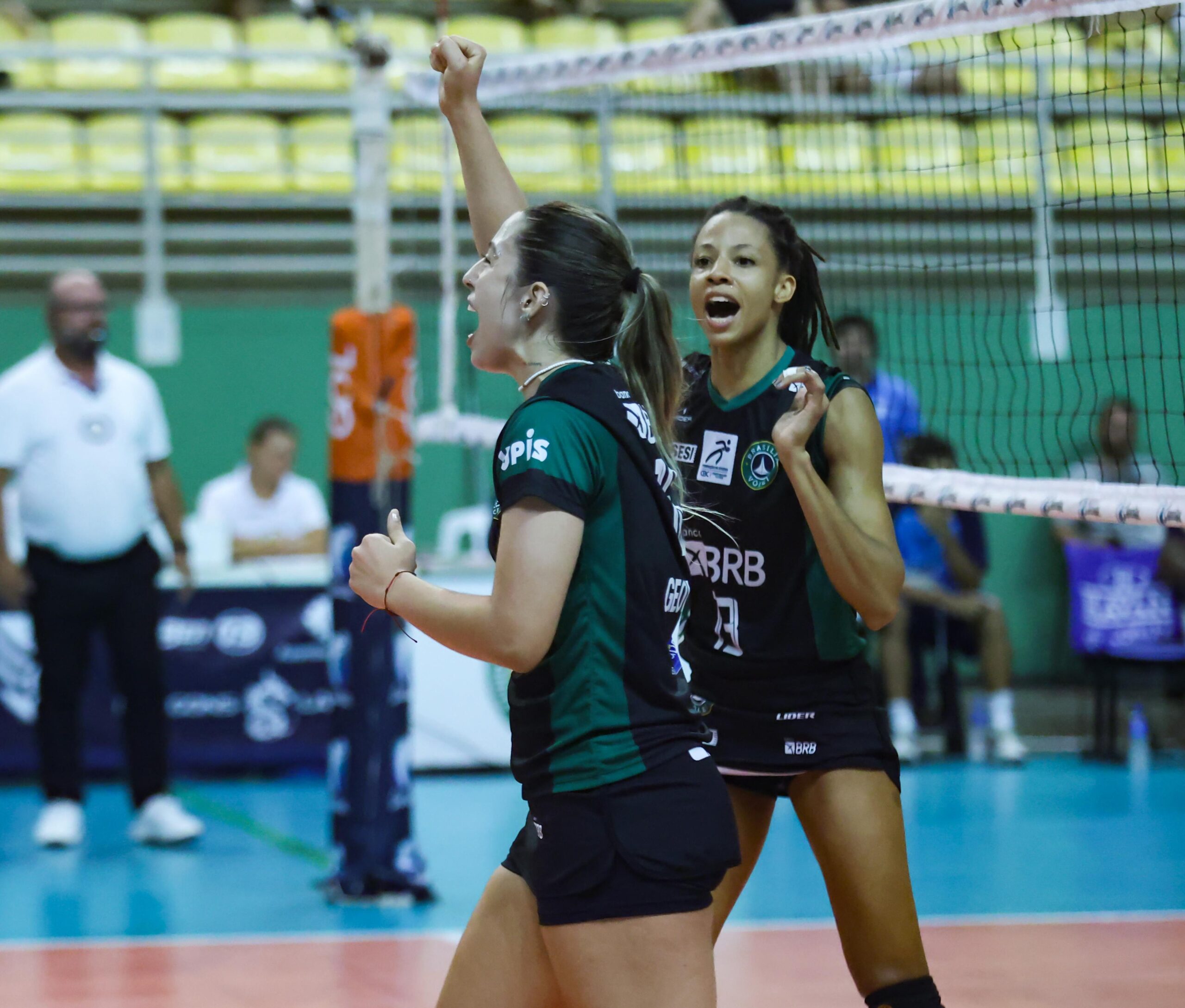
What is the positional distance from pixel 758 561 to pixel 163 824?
4.27 m

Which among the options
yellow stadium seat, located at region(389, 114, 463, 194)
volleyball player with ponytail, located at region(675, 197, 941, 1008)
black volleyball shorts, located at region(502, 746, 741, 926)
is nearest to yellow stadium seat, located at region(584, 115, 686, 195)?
yellow stadium seat, located at region(389, 114, 463, 194)

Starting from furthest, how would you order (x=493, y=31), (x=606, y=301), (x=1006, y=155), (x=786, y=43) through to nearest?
(x=493, y=31)
(x=1006, y=155)
(x=786, y=43)
(x=606, y=301)

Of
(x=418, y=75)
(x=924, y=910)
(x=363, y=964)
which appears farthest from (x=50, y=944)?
(x=418, y=75)

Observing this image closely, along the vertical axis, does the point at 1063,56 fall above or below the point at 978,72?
below

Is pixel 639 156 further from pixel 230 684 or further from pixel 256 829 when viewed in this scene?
pixel 256 829

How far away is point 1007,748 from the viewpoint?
27.9 feet

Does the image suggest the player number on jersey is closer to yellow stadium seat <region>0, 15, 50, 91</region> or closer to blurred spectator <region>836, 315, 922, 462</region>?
blurred spectator <region>836, 315, 922, 462</region>

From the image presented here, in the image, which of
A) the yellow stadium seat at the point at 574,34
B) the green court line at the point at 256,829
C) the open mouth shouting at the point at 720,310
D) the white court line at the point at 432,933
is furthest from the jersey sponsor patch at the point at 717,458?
the yellow stadium seat at the point at 574,34

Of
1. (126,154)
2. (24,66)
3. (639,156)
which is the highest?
(24,66)

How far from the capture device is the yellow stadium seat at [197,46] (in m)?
10.9

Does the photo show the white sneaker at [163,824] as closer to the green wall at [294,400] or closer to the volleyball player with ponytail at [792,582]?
the green wall at [294,400]

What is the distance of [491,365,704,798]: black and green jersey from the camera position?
2.26 meters

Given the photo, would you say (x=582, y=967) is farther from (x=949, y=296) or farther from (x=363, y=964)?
(x=949, y=296)

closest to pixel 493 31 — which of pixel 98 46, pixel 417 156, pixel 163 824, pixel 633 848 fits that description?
pixel 417 156
